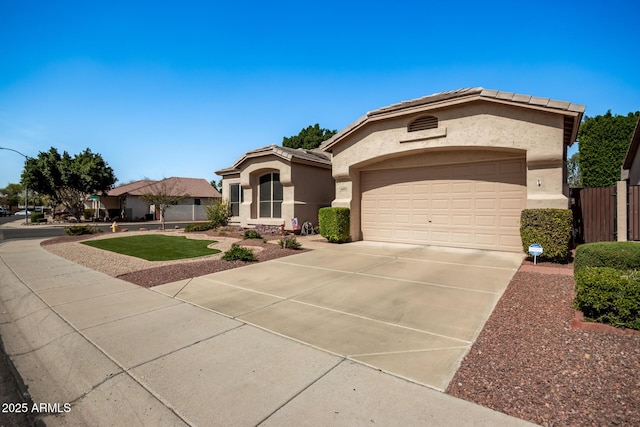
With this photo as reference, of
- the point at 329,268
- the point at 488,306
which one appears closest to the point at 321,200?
the point at 329,268

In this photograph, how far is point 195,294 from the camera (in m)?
6.34

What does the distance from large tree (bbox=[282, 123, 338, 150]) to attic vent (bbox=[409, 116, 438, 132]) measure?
30713 mm

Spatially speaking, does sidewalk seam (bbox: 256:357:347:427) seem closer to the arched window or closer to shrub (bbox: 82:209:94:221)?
the arched window

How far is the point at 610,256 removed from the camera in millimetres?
6059

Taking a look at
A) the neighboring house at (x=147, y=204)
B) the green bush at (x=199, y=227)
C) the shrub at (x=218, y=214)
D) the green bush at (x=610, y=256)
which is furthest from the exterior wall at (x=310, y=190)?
the neighboring house at (x=147, y=204)

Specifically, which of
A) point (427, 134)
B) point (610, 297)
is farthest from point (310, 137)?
point (610, 297)

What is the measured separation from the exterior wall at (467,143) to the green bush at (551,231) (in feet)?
2.37

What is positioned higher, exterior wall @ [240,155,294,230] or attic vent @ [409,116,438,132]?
attic vent @ [409,116,438,132]

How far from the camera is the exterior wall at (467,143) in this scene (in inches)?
362

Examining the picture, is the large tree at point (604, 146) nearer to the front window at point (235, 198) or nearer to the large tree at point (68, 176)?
the front window at point (235, 198)

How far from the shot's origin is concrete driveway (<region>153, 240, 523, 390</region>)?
385 cm

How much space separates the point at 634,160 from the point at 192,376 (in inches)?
876

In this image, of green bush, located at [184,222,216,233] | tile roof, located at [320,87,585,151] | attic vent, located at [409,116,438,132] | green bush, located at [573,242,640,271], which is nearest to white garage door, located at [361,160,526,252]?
attic vent, located at [409,116,438,132]

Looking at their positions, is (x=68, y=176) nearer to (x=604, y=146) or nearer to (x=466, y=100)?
(x=466, y=100)
